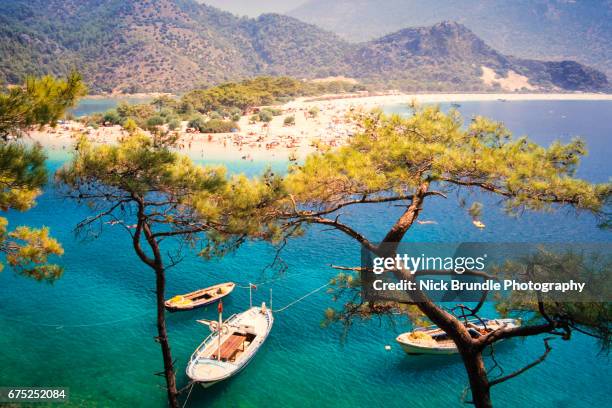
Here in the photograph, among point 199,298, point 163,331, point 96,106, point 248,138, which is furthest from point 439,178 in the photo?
point 96,106

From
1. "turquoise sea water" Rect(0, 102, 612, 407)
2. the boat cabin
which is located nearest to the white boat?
the boat cabin

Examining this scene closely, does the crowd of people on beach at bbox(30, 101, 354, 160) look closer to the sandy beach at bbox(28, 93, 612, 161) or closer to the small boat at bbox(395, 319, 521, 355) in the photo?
the sandy beach at bbox(28, 93, 612, 161)

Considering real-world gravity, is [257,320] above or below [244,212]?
below

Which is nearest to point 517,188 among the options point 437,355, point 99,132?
point 437,355

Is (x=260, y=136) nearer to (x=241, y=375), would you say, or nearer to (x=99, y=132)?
(x=99, y=132)

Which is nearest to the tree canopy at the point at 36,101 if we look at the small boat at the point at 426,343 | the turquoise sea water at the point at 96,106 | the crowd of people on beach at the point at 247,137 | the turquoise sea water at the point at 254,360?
the turquoise sea water at the point at 254,360

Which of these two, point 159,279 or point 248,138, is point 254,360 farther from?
point 248,138

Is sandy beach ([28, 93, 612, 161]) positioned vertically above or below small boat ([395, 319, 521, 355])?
above
